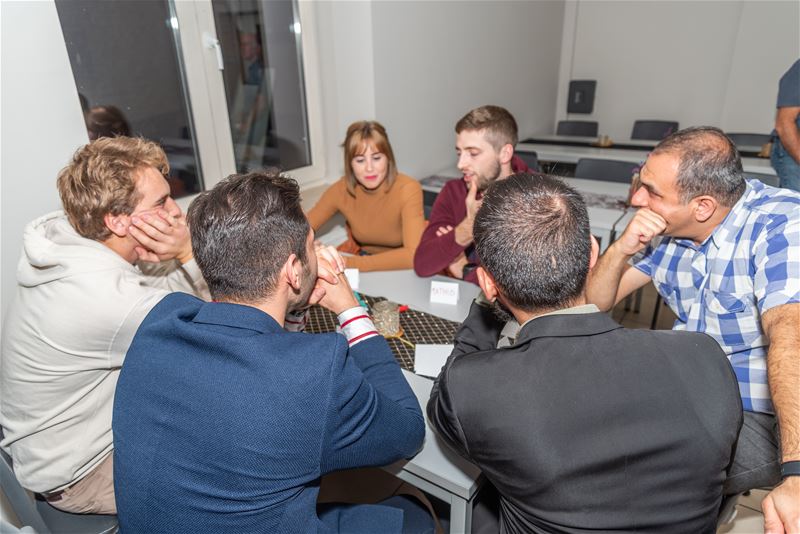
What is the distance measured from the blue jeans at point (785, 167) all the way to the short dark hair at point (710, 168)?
243cm

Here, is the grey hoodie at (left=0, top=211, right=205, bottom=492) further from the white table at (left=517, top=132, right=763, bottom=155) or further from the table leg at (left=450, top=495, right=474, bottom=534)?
the white table at (left=517, top=132, right=763, bottom=155)

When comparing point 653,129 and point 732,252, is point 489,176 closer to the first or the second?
point 732,252

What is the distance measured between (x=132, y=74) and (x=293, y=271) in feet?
6.84

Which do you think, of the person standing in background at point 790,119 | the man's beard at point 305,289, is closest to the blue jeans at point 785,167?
the person standing in background at point 790,119

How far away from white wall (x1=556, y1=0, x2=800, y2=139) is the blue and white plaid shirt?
5.36m

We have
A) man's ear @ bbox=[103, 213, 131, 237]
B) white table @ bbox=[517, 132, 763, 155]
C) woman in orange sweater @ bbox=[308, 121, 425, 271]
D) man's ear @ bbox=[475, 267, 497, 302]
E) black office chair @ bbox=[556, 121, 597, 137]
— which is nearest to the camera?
man's ear @ bbox=[475, 267, 497, 302]

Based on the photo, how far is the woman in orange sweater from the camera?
242 centimetres

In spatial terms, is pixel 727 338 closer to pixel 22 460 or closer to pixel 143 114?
pixel 22 460

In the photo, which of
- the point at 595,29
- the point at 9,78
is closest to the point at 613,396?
the point at 9,78

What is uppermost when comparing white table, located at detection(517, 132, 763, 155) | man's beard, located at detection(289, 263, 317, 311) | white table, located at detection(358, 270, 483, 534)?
man's beard, located at detection(289, 263, 317, 311)

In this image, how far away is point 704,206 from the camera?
4.46ft

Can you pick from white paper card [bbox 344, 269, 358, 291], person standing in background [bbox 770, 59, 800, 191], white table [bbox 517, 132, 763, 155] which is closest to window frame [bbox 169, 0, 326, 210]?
white paper card [bbox 344, 269, 358, 291]

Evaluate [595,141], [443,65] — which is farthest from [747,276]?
[595,141]

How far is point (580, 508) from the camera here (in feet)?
2.62
